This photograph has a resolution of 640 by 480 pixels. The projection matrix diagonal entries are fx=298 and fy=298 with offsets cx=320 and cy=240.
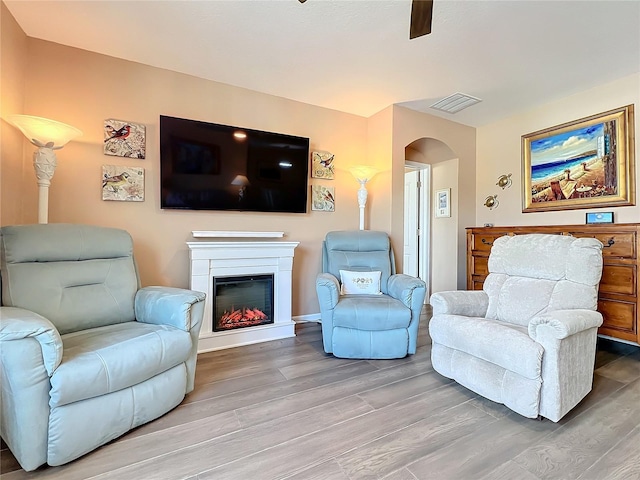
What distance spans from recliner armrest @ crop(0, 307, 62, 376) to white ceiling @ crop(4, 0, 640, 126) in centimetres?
197

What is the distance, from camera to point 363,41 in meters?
2.25

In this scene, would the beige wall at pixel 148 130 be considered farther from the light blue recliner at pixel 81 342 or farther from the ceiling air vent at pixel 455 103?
the ceiling air vent at pixel 455 103

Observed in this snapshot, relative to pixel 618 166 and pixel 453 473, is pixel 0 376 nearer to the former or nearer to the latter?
pixel 453 473

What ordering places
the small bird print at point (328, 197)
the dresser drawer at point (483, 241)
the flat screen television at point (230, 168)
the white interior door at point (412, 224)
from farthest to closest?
the white interior door at point (412, 224) < the small bird print at point (328, 197) < the dresser drawer at point (483, 241) < the flat screen television at point (230, 168)

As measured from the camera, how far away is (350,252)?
3029 millimetres

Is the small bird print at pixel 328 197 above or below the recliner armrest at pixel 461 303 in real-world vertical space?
above

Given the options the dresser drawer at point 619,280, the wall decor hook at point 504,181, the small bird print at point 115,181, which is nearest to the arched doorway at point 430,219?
the wall decor hook at point 504,181

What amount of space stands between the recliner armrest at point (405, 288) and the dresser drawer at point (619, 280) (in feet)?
5.16

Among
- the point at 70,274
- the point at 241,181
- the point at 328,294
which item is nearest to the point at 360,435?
the point at 328,294

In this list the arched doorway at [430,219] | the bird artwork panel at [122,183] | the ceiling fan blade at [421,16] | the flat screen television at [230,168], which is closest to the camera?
the ceiling fan blade at [421,16]

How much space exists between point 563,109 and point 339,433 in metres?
3.80

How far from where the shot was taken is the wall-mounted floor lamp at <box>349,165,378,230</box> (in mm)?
3301

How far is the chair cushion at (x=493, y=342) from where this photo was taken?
5.05 feet

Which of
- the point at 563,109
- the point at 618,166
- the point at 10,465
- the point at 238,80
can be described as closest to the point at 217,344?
the point at 10,465
